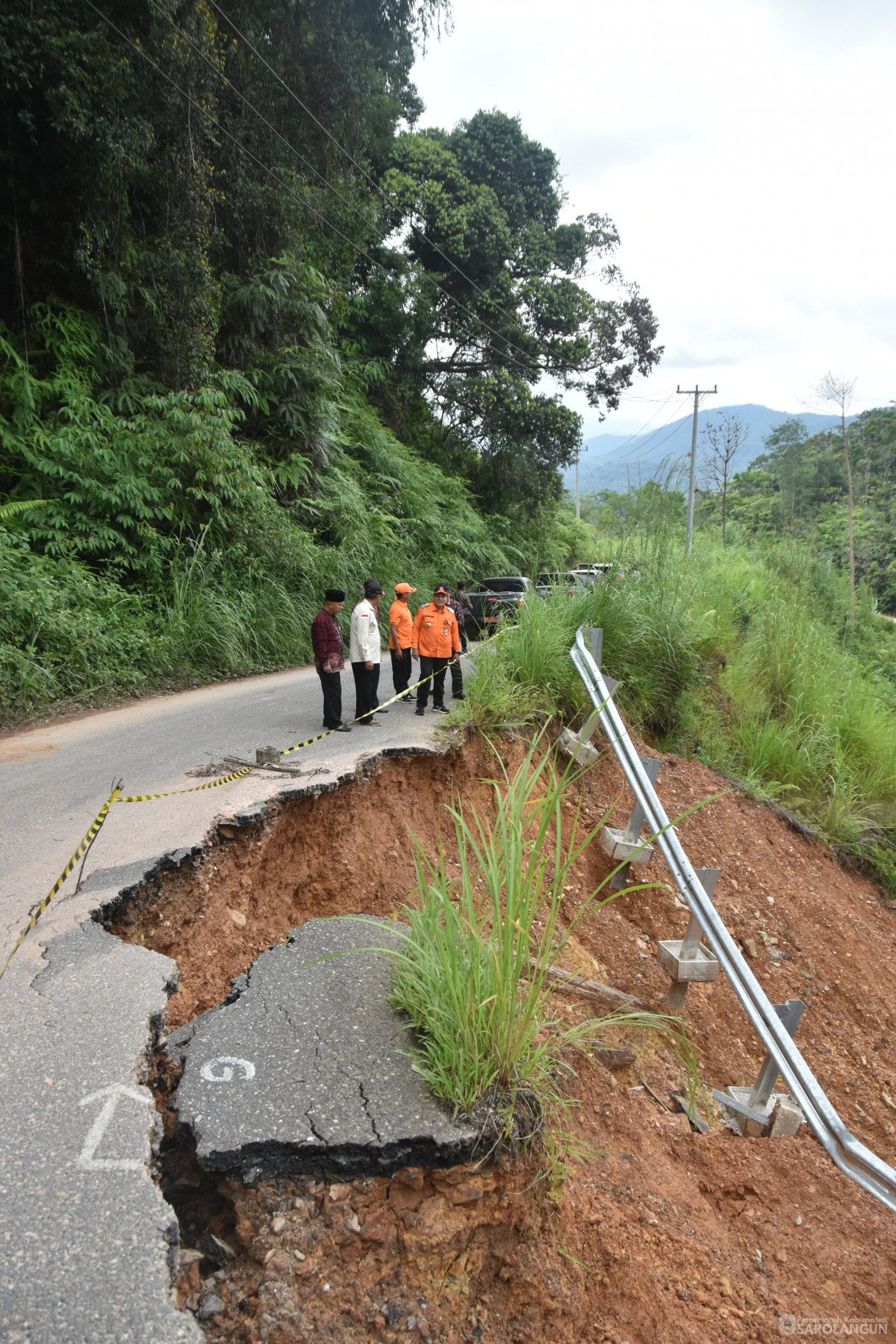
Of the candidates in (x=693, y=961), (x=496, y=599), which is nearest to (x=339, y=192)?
(x=496, y=599)

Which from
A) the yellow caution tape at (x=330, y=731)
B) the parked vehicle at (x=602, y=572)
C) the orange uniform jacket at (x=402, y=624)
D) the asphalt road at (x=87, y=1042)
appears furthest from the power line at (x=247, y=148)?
the asphalt road at (x=87, y=1042)

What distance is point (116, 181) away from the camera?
10547mm

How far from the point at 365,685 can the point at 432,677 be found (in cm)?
70

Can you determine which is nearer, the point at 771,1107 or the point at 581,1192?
the point at 581,1192

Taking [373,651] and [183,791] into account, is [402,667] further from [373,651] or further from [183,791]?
[183,791]

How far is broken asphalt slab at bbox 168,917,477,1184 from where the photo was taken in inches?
97.0

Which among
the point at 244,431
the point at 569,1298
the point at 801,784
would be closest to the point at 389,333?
the point at 244,431

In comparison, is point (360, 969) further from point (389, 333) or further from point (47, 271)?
point (389, 333)

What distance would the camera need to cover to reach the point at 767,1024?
10.9 feet

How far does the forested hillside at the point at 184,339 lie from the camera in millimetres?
9703

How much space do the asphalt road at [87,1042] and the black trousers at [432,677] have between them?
121 cm

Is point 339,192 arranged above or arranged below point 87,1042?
above

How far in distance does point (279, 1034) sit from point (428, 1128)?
2.45 ft

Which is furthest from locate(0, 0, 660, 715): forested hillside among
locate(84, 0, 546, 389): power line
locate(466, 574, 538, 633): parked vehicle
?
locate(466, 574, 538, 633): parked vehicle
